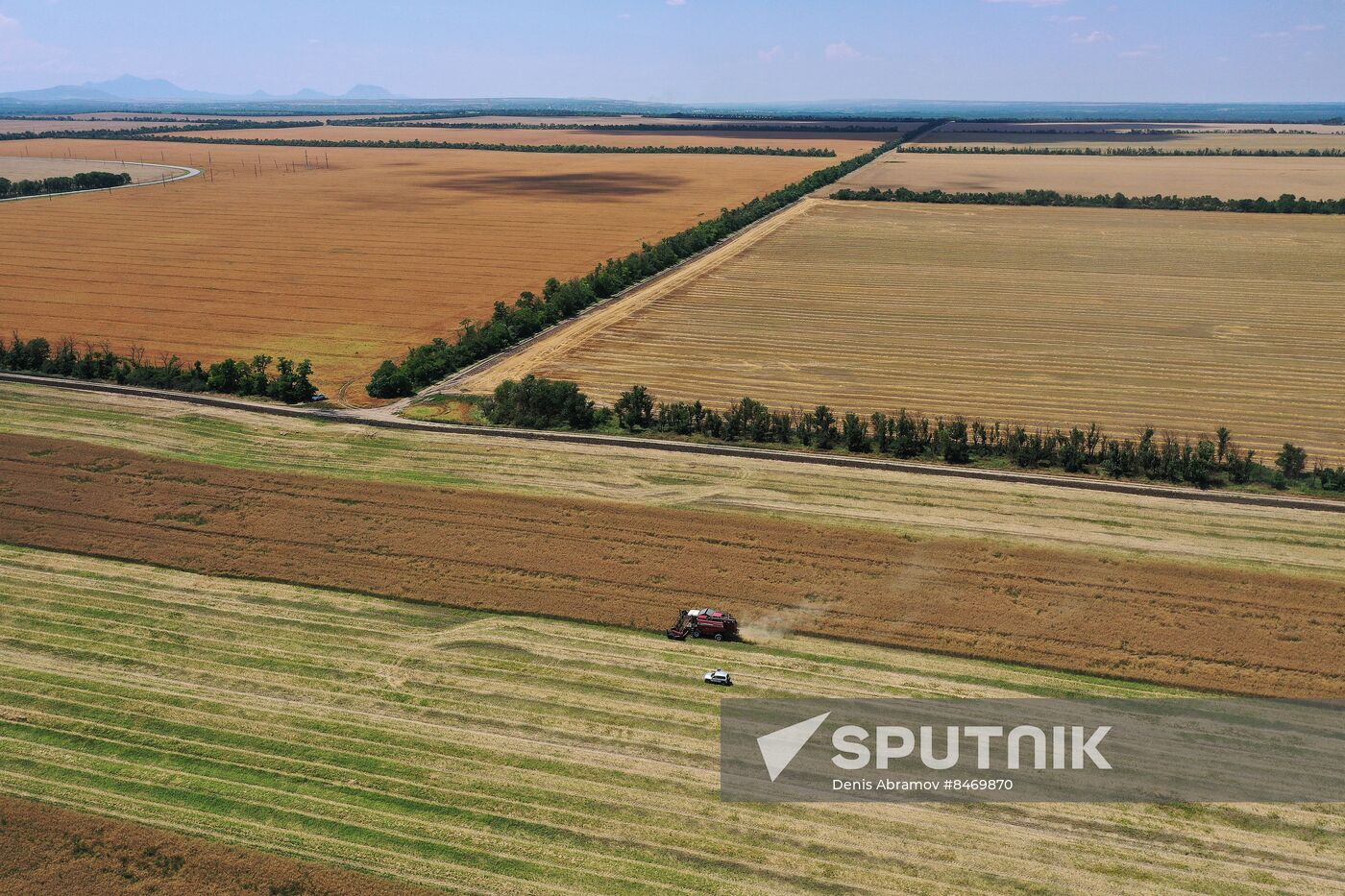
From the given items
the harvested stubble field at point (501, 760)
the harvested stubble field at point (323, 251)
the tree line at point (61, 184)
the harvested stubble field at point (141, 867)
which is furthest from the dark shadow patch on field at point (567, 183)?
the harvested stubble field at point (141, 867)

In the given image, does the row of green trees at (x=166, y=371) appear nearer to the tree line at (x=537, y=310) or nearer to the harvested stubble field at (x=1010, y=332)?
the tree line at (x=537, y=310)

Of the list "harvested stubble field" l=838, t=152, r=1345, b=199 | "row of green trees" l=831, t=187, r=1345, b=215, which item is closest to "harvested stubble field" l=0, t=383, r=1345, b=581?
"row of green trees" l=831, t=187, r=1345, b=215

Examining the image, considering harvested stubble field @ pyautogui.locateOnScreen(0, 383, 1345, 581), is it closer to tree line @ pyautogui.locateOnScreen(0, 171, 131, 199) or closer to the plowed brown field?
the plowed brown field

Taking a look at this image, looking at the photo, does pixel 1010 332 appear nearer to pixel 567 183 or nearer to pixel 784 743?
pixel 784 743

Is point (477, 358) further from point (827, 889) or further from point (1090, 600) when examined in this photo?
point (827, 889)

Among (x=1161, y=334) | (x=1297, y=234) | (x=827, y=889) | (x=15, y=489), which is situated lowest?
(x=827, y=889)

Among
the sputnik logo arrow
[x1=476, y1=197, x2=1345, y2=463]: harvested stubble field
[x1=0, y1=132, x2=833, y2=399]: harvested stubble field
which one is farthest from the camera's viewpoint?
[x1=0, y1=132, x2=833, y2=399]: harvested stubble field

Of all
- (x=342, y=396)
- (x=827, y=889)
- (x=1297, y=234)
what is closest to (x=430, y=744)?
(x=827, y=889)

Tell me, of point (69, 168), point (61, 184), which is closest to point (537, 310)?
point (61, 184)

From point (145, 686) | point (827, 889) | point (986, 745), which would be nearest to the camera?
point (827, 889)
